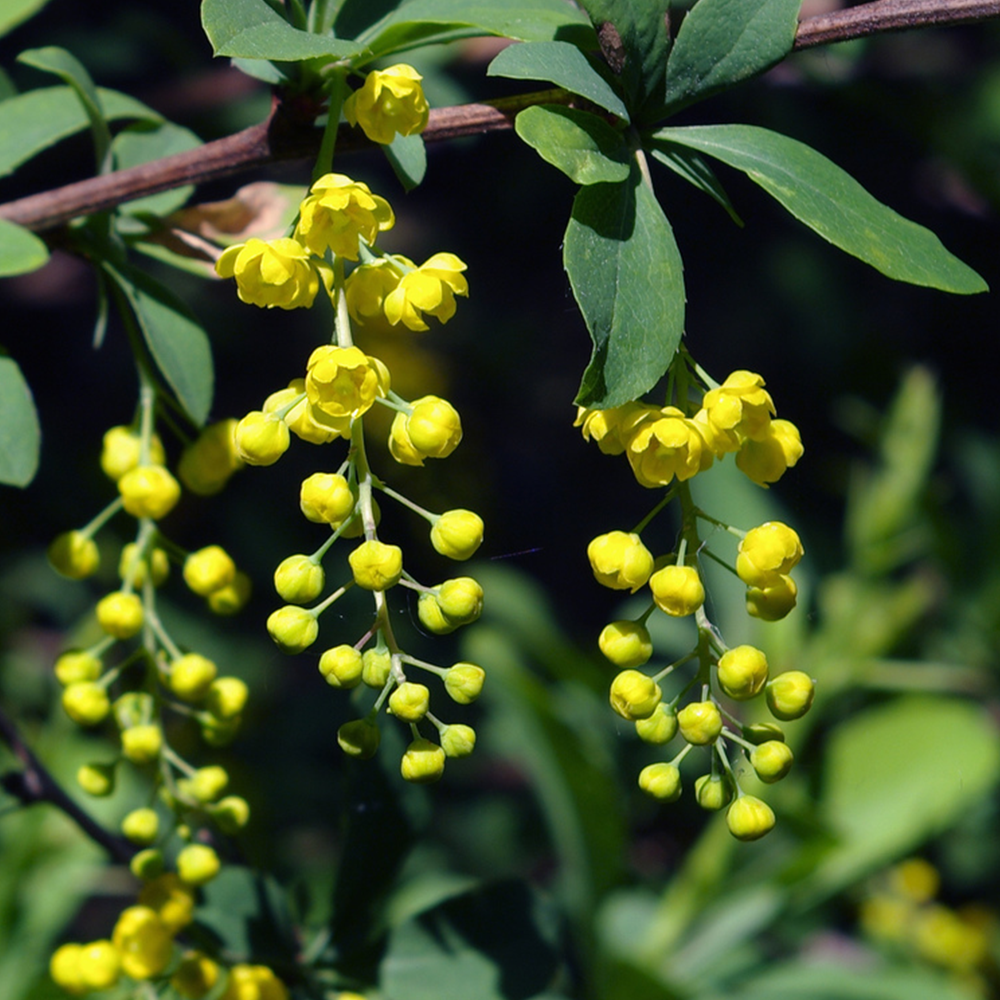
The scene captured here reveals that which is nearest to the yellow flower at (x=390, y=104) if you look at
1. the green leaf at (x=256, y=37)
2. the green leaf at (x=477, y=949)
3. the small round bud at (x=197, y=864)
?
the green leaf at (x=256, y=37)

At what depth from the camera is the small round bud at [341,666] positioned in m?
0.77

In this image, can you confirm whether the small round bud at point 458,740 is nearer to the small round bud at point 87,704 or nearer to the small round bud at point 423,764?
the small round bud at point 423,764

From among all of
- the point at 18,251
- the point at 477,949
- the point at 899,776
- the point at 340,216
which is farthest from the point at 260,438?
the point at 899,776

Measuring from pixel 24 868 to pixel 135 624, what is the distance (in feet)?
3.38

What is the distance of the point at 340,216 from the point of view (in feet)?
2.63

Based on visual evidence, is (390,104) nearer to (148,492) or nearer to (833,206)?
(833,206)

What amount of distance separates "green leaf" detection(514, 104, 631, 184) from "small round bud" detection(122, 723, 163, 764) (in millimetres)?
672

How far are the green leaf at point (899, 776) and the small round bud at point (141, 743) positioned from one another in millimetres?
1417

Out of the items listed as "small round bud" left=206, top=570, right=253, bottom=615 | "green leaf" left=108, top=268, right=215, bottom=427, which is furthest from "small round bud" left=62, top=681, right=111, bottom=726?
"green leaf" left=108, top=268, right=215, bottom=427

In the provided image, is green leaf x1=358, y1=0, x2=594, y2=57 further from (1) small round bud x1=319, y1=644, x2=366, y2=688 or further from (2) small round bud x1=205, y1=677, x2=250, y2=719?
(2) small round bud x1=205, y1=677, x2=250, y2=719

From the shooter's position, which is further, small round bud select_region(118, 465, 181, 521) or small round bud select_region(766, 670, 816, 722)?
small round bud select_region(118, 465, 181, 521)

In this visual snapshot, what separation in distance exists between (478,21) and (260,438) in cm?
38

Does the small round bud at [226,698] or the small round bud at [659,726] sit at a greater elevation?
the small round bud at [659,726]

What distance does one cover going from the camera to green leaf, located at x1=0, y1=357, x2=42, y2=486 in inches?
38.7
